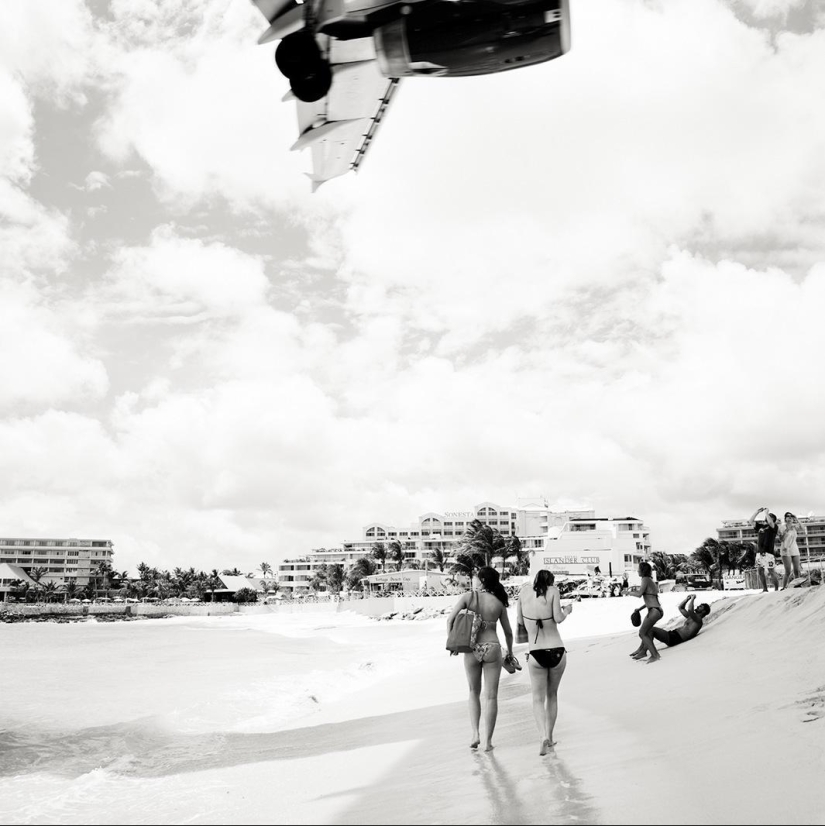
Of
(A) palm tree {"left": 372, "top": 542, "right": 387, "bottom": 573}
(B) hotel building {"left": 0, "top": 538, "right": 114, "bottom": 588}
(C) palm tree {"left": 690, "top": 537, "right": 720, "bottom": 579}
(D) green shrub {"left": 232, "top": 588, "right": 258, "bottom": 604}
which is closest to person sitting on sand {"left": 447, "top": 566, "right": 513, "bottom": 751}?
(C) palm tree {"left": 690, "top": 537, "right": 720, "bottom": 579}

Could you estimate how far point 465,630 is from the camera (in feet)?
18.5

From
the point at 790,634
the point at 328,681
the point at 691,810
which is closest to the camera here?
the point at 691,810

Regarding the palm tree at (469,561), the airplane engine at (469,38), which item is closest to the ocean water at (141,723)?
the airplane engine at (469,38)

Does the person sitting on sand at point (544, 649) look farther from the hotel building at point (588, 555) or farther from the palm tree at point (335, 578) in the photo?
A: the palm tree at point (335, 578)

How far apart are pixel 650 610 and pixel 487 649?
4.92 meters

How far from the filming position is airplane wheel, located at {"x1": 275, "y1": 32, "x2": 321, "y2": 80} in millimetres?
2734

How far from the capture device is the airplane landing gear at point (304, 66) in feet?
9.01

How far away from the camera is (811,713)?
5.11 metres

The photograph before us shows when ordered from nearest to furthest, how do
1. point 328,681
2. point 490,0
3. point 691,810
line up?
1. point 490,0
2. point 691,810
3. point 328,681

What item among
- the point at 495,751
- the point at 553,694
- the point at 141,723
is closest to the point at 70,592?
the point at 141,723

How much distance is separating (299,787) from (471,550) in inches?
3371

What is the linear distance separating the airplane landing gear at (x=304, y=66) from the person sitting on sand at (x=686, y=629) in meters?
9.19

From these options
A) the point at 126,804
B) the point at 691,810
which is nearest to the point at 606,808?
the point at 691,810

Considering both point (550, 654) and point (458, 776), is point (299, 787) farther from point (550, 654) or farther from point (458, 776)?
point (550, 654)
